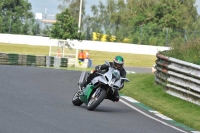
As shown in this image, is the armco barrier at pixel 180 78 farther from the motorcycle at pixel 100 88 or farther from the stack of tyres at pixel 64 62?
the stack of tyres at pixel 64 62

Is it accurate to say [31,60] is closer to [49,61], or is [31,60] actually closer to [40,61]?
[40,61]

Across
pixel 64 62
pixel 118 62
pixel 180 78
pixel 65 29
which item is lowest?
pixel 64 62

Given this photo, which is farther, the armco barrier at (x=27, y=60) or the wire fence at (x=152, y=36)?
the wire fence at (x=152, y=36)

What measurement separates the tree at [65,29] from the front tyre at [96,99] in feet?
144

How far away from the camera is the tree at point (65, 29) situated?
191 feet

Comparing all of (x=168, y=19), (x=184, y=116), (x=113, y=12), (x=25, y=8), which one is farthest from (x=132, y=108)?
(x=113, y=12)

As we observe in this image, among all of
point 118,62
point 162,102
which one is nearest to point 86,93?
point 118,62

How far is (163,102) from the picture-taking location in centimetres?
1733

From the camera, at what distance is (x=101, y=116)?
13.1 metres

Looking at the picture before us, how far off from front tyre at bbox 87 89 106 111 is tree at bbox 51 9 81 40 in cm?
4390

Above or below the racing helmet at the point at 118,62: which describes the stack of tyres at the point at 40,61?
below

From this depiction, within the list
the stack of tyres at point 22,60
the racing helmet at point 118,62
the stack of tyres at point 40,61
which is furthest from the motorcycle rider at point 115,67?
the stack of tyres at point 40,61

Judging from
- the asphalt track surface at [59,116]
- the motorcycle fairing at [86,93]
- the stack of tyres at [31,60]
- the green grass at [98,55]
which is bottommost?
the green grass at [98,55]

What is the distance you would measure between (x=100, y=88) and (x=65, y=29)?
4503cm
